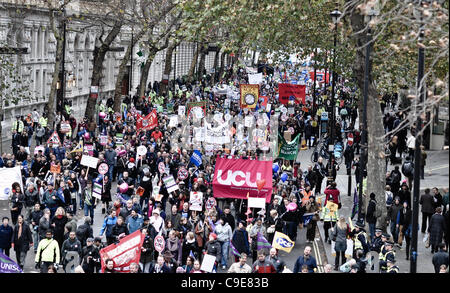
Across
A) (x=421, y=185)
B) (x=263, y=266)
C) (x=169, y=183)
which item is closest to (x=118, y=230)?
(x=263, y=266)

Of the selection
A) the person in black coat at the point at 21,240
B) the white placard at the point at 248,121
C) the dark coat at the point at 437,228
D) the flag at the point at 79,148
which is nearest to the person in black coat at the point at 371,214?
the dark coat at the point at 437,228

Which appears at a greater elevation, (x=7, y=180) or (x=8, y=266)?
(x=7, y=180)

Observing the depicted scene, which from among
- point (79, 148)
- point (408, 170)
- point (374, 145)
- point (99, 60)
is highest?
point (99, 60)

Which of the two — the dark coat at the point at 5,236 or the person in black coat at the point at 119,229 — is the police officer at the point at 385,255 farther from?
the dark coat at the point at 5,236

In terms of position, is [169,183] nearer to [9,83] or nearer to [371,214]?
[371,214]

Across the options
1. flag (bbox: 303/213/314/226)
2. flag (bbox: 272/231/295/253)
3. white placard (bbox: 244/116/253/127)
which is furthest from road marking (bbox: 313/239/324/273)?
white placard (bbox: 244/116/253/127)

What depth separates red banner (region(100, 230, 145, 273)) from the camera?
16578mm

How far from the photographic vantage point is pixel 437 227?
2038 centimetres

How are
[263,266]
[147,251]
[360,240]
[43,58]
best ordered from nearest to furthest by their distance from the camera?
[263,266]
[147,251]
[360,240]
[43,58]

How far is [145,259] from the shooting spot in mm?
18406

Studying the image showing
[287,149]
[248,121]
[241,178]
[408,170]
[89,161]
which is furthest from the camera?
[248,121]

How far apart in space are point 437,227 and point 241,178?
16.2ft

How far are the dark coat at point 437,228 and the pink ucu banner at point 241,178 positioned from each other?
160 inches
